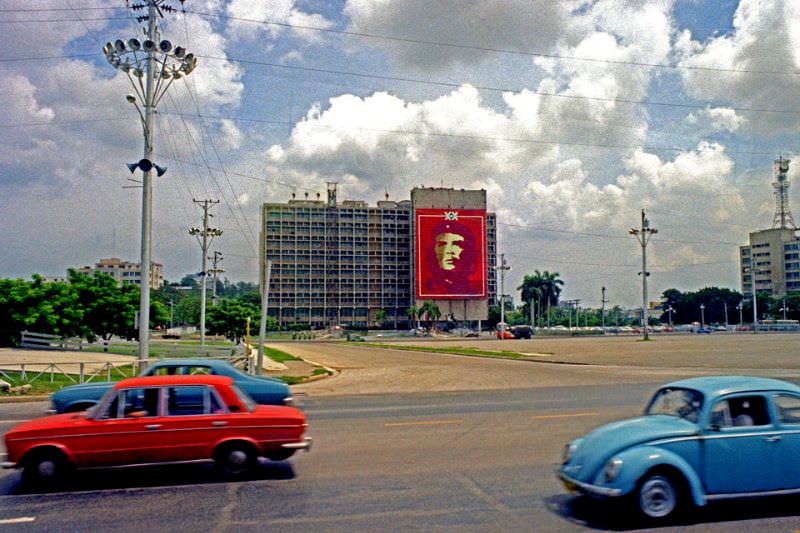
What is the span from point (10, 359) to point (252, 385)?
24910mm

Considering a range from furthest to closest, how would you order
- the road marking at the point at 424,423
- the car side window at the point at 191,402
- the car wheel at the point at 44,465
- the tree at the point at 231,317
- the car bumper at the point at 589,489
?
the tree at the point at 231,317 < the road marking at the point at 424,423 < the car side window at the point at 191,402 < the car wheel at the point at 44,465 < the car bumper at the point at 589,489

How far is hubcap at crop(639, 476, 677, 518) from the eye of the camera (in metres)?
7.43

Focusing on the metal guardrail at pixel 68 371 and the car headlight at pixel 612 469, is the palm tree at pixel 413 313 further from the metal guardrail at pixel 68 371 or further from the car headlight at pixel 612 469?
the car headlight at pixel 612 469

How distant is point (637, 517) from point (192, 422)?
593 centimetres

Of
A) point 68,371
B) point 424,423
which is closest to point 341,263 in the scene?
point 68,371

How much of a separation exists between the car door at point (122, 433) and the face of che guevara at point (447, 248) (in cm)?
14474

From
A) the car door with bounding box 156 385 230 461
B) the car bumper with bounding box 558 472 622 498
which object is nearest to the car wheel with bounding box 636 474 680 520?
the car bumper with bounding box 558 472 622 498

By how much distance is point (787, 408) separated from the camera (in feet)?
25.8

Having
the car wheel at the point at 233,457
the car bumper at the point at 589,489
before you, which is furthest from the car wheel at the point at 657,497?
the car wheel at the point at 233,457

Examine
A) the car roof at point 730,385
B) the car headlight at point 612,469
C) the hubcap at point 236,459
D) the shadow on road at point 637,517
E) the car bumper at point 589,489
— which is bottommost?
the shadow on road at point 637,517

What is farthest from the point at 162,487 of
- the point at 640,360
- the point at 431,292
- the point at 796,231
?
the point at 796,231

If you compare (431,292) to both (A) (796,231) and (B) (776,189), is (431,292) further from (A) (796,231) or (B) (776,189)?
(A) (796,231)

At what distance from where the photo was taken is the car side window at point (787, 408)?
7816 millimetres

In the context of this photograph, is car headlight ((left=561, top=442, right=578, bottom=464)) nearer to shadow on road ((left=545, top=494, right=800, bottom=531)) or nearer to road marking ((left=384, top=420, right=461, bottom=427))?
shadow on road ((left=545, top=494, right=800, bottom=531))
